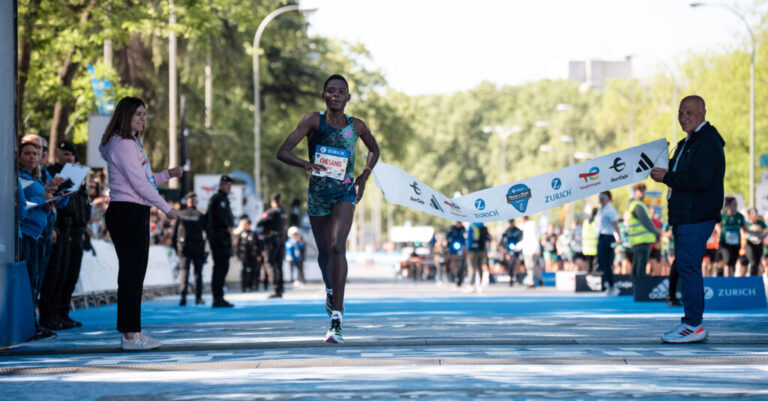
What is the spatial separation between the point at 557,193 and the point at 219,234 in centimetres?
922

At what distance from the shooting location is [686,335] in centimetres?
1140

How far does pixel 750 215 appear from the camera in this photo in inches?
1177

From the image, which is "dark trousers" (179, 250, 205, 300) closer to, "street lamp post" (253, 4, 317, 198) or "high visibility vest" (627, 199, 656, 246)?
"high visibility vest" (627, 199, 656, 246)

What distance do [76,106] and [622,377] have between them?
26.3 m

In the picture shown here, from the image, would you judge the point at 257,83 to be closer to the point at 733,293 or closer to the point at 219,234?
the point at 219,234

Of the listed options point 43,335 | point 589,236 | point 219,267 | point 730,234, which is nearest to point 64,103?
point 219,267

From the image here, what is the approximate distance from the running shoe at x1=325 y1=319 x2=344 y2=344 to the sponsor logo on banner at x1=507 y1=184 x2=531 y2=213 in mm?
2644

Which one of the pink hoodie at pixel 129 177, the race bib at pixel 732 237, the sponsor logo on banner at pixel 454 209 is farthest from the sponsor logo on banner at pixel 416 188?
the race bib at pixel 732 237

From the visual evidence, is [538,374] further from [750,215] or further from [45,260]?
[750,215]

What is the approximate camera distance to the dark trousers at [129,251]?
1119 centimetres

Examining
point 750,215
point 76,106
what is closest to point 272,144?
point 76,106

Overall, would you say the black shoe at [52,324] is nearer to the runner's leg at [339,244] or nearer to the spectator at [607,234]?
the runner's leg at [339,244]

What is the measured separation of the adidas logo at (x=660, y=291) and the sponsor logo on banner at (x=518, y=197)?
9.25m

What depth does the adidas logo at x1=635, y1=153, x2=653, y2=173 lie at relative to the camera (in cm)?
1343
